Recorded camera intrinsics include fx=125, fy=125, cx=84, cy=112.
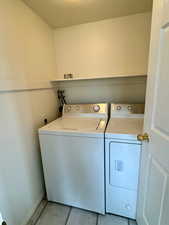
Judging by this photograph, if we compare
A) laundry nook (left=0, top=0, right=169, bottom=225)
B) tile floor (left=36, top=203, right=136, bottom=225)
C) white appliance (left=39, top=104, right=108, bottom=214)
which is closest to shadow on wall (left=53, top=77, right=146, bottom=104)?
laundry nook (left=0, top=0, right=169, bottom=225)

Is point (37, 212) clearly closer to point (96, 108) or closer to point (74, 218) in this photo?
point (74, 218)

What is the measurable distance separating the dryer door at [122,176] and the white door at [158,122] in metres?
0.16

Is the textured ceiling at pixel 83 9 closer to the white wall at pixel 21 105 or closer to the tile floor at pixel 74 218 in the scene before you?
the white wall at pixel 21 105

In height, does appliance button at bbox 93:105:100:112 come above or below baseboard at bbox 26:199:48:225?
above

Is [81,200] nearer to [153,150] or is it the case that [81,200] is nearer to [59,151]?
[59,151]

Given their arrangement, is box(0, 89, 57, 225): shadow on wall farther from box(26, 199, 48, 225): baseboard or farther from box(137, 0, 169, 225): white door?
box(137, 0, 169, 225): white door

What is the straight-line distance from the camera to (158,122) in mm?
822

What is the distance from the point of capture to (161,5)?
745 millimetres

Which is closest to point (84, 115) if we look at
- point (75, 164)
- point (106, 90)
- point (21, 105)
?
point (106, 90)

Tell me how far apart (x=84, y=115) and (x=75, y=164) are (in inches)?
27.0

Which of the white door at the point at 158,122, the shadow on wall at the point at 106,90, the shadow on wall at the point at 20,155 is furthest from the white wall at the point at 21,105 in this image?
the white door at the point at 158,122

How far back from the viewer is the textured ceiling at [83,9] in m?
1.35

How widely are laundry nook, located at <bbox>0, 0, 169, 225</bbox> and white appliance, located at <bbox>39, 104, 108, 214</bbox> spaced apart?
0.01 metres

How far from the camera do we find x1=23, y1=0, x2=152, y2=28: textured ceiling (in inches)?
53.1
